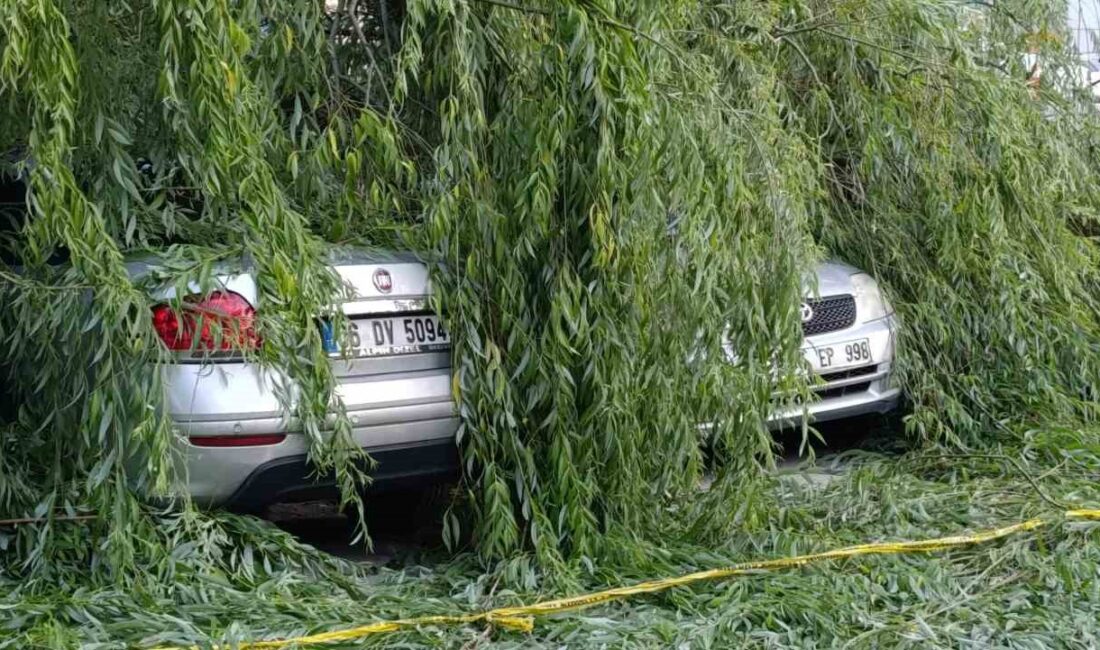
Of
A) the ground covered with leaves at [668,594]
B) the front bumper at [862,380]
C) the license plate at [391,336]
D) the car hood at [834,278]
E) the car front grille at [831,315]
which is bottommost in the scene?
the ground covered with leaves at [668,594]

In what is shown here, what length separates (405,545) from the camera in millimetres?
5703

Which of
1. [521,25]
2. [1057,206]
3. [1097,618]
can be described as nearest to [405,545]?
[521,25]

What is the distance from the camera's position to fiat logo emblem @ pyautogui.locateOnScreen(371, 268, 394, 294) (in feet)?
16.0

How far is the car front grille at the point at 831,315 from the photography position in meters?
6.85

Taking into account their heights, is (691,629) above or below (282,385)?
below

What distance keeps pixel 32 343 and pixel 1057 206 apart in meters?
5.51

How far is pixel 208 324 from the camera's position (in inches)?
174

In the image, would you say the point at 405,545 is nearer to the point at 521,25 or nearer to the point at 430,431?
the point at 430,431

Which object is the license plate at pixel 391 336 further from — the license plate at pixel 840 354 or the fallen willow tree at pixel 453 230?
Answer: the license plate at pixel 840 354

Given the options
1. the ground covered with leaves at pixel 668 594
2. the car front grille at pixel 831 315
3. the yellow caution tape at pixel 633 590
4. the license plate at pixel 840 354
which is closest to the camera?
the yellow caution tape at pixel 633 590

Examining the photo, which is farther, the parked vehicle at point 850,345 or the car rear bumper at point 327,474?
the parked vehicle at point 850,345

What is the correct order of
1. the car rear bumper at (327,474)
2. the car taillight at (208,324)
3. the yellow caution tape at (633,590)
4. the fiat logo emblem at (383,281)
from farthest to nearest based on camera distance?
the fiat logo emblem at (383,281) → the car rear bumper at (327,474) → the car taillight at (208,324) → the yellow caution tape at (633,590)

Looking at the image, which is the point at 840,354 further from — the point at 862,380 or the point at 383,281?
the point at 383,281

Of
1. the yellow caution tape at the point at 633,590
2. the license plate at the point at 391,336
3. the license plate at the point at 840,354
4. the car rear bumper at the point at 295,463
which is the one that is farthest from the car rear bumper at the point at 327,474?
the license plate at the point at 840,354
